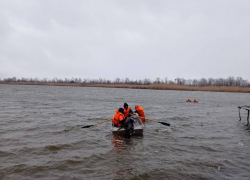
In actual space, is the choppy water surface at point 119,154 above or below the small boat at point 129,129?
below

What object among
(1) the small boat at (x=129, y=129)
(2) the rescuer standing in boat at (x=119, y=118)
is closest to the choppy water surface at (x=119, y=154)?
(1) the small boat at (x=129, y=129)

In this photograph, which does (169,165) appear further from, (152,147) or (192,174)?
(152,147)

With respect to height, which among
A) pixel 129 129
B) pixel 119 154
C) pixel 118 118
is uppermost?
pixel 118 118

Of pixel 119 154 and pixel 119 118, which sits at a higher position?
pixel 119 118

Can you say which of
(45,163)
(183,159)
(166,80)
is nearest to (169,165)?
(183,159)

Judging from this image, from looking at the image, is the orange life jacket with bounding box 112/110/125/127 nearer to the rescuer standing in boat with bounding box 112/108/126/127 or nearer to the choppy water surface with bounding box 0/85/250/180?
the rescuer standing in boat with bounding box 112/108/126/127

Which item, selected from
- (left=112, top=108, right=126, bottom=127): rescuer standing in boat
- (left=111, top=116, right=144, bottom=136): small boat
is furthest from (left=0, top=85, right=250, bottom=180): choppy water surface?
(left=112, top=108, right=126, bottom=127): rescuer standing in boat

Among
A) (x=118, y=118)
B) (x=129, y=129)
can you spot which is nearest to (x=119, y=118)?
(x=118, y=118)

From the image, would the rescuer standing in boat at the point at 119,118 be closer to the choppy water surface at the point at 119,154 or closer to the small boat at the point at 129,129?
the small boat at the point at 129,129

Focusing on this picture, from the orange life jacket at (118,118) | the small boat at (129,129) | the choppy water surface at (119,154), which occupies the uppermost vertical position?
the orange life jacket at (118,118)

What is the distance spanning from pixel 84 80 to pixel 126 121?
174 m

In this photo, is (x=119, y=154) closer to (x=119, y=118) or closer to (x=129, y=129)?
(x=129, y=129)

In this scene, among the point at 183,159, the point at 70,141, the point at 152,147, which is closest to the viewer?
the point at 183,159

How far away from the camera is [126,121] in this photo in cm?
1064
